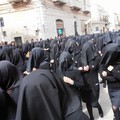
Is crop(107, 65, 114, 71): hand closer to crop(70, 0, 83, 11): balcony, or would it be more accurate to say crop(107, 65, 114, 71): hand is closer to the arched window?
the arched window

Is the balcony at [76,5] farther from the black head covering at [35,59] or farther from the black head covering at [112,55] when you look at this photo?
the black head covering at [112,55]

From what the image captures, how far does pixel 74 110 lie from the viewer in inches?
118

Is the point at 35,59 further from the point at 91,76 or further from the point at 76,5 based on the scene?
the point at 76,5

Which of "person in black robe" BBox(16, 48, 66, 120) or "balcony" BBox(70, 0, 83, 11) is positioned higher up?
"balcony" BBox(70, 0, 83, 11)

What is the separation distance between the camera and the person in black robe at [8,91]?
294cm

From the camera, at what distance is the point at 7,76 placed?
3465 millimetres

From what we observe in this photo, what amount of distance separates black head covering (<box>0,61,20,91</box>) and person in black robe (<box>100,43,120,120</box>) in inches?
88.6

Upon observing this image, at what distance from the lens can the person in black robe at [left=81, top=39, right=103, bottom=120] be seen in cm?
631

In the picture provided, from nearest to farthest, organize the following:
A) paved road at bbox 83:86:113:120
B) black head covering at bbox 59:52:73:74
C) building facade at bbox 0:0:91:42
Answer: black head covering at bbox 59:52:73:74 → paved road at bbox 83:86:113:120 → building facade at bbox 0:0:91:42

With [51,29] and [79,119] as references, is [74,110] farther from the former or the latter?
[51,29]

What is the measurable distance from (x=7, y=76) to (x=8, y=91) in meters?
0.17

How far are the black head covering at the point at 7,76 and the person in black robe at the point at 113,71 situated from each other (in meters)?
2.25

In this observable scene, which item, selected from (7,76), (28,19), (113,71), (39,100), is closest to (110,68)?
(113,71)

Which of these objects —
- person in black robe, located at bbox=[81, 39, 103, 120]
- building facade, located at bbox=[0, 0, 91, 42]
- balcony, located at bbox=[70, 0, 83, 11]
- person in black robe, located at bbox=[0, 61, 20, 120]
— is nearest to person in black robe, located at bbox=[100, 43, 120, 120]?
person in black robe, located at bbox=[81, 39, 103, 120]
